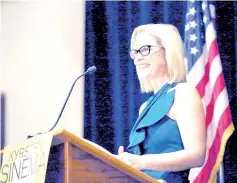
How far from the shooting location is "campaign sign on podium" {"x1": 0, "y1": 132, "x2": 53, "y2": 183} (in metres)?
1.18

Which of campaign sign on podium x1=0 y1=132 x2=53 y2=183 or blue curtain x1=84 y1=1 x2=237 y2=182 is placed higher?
blue curtain x1=84 y1=1 x2=237 y2=182

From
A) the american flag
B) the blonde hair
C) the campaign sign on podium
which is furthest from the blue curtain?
the campaign sign on podium

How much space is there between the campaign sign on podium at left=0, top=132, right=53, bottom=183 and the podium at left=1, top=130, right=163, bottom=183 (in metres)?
0.04

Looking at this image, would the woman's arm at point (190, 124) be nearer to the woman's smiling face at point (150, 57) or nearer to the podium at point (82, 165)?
the woman's smiling face at point (150, 57)

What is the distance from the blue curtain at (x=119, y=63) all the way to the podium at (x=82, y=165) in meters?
1.11

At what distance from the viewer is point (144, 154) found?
2.03 m

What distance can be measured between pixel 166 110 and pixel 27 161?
926 millimetres

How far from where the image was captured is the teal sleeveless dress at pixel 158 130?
1.99 m

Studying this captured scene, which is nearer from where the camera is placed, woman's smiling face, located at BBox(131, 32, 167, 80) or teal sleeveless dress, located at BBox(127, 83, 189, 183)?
teal sleeveless dress, located at BBox(127, 83, 189, 183)

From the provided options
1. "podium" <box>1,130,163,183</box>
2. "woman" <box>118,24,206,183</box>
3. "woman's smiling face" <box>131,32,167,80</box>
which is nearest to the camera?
"podium" <box>1,130,163,183</box>

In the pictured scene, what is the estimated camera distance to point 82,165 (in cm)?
119

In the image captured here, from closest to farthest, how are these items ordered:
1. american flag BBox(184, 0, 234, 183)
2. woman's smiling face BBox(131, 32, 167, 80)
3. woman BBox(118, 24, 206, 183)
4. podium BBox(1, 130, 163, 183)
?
podium BBox(1, 130, 163, 183)
woman BBox(118, 24, 206, 183)
woman's smiling face BBox(131, 32, 167, 80)
american flag BBox(184, 0, 234, 183)

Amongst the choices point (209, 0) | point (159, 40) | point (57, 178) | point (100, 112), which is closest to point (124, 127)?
point (100, 112)

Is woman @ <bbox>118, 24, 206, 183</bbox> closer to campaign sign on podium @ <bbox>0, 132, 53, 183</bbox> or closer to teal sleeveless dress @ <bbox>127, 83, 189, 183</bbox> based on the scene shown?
teal sleeveless dress @ <bbox>127, 83, 189, 183</bbox>
